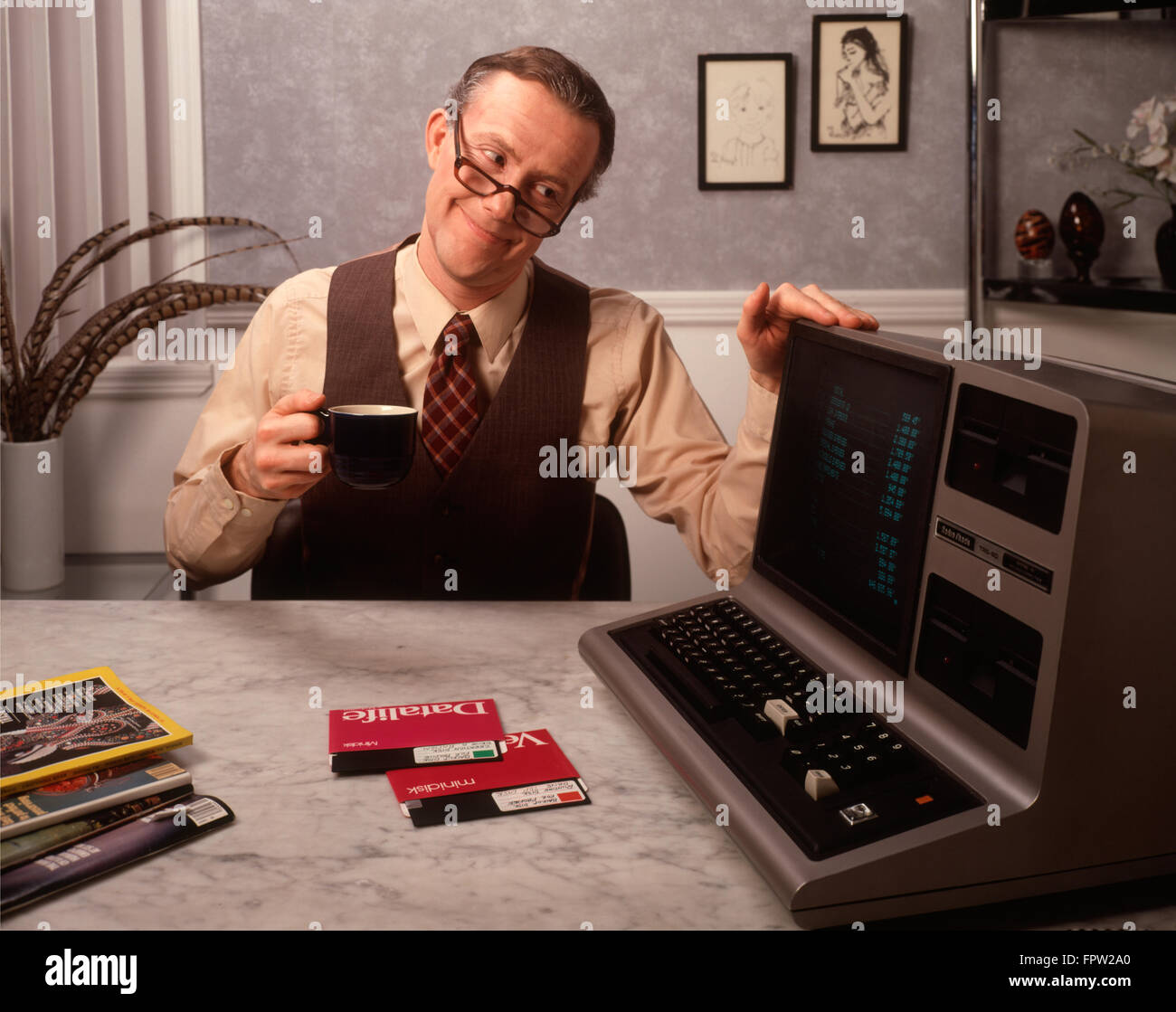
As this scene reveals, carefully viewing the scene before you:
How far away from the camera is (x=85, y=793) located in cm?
74

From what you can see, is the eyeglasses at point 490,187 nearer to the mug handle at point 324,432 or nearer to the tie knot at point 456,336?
the tie knot at point 456,336

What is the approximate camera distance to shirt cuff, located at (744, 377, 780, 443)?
4.34 feet

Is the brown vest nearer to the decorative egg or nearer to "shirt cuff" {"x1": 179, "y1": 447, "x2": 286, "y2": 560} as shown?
"shirt cuff" {"x1": 179, "y1": 447, "x2": 286, "y2": 560}

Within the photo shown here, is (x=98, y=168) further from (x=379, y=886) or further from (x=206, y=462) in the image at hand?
(x=379, y=886)

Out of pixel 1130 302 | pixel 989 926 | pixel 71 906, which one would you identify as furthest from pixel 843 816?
pixel 1130 302

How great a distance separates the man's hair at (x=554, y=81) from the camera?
5.06 ft

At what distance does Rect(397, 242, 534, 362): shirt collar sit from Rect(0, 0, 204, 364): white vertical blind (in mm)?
1271

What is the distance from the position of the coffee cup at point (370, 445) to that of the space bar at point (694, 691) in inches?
12.7

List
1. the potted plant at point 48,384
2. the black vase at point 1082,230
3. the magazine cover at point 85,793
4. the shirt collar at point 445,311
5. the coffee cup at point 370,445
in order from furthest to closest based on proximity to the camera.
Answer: the black vase at point 1082,230, the potted plant at point 48,384, the shirt collar at point 445,311, the coffee cup at point 370,445, the magazine cover at point 85,793

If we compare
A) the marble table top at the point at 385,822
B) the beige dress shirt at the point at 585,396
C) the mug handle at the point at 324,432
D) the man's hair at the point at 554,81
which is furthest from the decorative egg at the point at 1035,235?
the mug handle at the point at 324,432

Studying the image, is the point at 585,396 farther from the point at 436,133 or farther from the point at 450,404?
the point at 436,133

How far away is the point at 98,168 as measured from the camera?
8.50 feet

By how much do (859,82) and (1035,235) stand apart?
57cm

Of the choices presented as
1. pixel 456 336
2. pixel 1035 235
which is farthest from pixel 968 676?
pixel 1035 235
